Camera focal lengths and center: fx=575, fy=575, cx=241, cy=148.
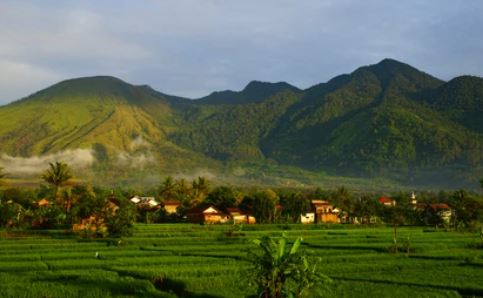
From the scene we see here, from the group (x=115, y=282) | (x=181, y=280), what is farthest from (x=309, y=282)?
(x=115, y=282)

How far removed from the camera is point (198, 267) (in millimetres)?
37125

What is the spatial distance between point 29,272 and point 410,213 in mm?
88886

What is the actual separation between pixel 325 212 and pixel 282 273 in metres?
101

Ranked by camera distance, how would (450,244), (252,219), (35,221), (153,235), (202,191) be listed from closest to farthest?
(450,244) → (153,235) → (35,221) → (252,219) → (202,191)

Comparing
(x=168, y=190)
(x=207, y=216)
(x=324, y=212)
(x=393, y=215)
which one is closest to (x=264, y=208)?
(x=207, y=216)

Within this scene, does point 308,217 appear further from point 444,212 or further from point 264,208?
point 444,212

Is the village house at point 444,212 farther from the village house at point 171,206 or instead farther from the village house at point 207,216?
the village house at point 171,206

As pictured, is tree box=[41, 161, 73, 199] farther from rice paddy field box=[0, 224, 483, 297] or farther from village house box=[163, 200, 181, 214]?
rice paddy field box=[0, 224, 483, 297]

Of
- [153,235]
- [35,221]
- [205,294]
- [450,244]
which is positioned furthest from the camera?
[35,221]

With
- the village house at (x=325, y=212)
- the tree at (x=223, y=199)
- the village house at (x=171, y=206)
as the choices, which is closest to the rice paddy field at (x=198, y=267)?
the village house at (x=171, y=206)

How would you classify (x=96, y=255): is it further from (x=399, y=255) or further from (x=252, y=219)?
(x=252, y=219)

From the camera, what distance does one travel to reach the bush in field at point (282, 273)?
2350 cm

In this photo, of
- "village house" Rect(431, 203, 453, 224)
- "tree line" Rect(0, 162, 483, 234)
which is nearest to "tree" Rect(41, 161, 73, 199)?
"tree line" Rect(0, 162, 483, 234)

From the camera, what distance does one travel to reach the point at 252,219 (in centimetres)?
10700
